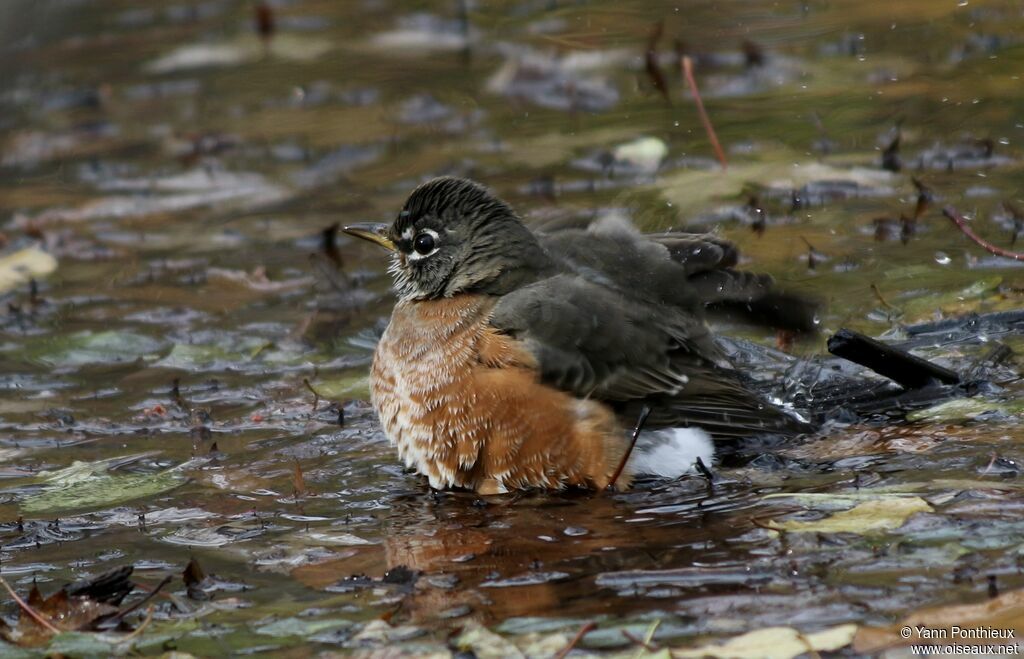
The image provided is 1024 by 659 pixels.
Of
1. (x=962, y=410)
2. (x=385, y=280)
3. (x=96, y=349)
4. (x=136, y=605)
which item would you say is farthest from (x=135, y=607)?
(x=385, y=280)

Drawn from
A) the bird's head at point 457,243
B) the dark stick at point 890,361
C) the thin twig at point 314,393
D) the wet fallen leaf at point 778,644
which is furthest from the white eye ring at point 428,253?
the wet fallen leaf at point 778,644

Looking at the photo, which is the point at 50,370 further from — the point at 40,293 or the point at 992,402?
the point at 992,402

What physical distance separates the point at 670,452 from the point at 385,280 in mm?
3219

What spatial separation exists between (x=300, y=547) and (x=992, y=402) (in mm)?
2625

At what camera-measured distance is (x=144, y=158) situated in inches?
450

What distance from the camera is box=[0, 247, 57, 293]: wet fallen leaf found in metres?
8.69

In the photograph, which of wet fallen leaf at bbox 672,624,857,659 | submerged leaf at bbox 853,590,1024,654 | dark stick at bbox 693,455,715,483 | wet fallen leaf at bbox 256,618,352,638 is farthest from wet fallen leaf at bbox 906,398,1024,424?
wet fallen leaf at bbox 256,618,352,638

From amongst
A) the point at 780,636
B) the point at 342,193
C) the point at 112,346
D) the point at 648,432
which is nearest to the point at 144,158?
the point at 342,193

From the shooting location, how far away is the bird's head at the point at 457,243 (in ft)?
19.7

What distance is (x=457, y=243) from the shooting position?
6.12 m

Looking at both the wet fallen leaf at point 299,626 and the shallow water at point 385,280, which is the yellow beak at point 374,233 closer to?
the shallow water at point 385,280

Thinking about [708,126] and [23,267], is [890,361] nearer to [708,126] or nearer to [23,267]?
[708,126]

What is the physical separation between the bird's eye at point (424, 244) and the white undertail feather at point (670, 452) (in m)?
1.23

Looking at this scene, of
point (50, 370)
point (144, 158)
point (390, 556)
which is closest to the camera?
point (390, 556)
